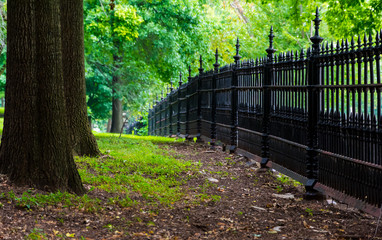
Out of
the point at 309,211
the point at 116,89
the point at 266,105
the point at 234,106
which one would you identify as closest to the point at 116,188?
the point at 309,211

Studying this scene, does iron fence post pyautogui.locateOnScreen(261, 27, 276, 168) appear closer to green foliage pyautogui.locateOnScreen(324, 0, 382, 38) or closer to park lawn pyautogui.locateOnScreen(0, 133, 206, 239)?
park lawn pyautogui.locateOnScreen(0, 133, 206, 239)

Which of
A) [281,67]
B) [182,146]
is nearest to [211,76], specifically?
[182,146]

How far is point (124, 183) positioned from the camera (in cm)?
765

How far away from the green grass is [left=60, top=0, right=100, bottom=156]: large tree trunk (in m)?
0.44

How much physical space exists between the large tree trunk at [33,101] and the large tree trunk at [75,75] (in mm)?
2978

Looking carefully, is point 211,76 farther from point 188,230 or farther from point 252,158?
point 188,230

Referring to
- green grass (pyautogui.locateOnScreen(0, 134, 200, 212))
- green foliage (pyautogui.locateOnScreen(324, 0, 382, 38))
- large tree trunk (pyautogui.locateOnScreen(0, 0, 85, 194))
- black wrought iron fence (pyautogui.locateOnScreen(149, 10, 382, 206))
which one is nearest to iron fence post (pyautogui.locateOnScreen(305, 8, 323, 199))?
black wrought iron fence (pyautogui.locateOnScreen(149, 10, 382, 206))

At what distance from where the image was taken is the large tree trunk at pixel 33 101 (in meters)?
5.95

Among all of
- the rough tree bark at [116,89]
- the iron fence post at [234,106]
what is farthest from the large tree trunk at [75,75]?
the rough tree bark at [116,89]

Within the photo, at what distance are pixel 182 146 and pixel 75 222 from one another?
943 cm

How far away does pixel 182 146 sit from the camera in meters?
14.7

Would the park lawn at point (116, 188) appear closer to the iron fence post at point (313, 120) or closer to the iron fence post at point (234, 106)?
the iron fence post at point (234, 106)

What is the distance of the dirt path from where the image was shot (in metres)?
5.11

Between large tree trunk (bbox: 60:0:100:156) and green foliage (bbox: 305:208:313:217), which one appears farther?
large tree trunk (bbox: 60:0:100:156)
